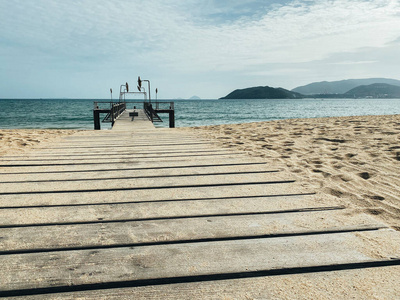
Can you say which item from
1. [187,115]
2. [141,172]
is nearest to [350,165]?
[141,172]

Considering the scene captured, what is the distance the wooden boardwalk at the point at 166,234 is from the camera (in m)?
1.11

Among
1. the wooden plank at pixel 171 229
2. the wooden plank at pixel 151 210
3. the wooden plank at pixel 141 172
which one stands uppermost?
the wooden plank at pixel 141 172

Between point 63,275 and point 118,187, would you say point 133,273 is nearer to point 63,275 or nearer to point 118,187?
point 63,275

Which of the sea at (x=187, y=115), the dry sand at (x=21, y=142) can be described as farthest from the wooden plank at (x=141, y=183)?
the sea at (x=187, y=115)

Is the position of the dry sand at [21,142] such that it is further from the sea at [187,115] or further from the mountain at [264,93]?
the mountain at [264,93]

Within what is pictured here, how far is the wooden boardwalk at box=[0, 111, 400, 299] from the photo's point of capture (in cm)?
111

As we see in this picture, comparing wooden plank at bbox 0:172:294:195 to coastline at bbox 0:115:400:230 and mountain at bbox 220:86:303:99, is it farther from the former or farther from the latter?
mountain at bbox 220:86:303:99

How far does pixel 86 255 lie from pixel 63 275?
15cm

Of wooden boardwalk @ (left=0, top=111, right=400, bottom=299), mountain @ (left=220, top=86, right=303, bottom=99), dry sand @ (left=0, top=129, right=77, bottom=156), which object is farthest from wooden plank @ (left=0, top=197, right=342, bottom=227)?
mountain @ (left=220, top=86, right=303, bottom=99)

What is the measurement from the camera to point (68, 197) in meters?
2.03

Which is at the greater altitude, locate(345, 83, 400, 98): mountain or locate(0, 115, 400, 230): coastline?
locate(345, 83, 400, 98): mountain

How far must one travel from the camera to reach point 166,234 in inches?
58.2

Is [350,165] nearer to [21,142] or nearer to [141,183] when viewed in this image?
[141,183]

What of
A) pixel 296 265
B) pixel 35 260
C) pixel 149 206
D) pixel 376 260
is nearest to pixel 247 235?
pixel 296 265
